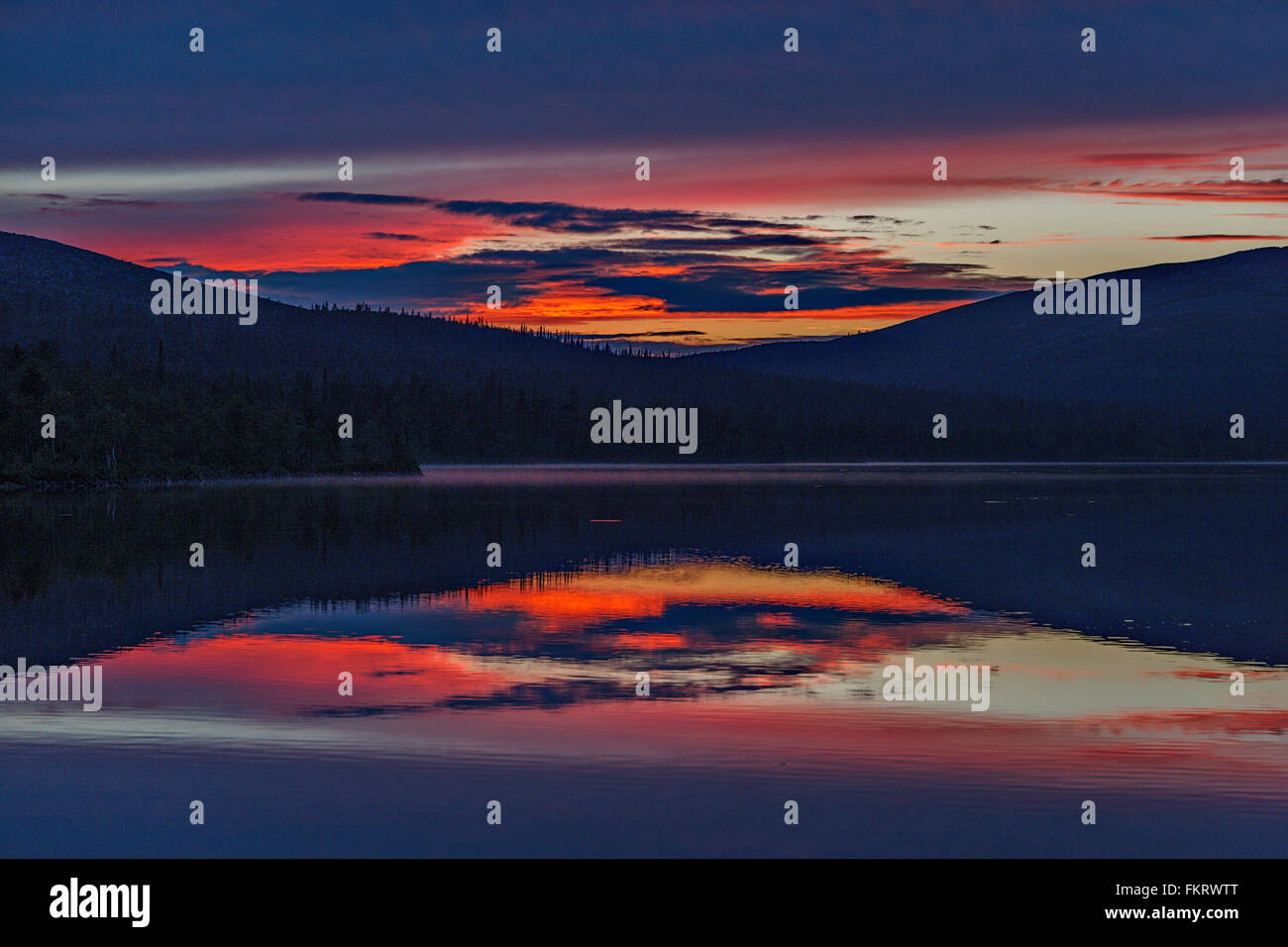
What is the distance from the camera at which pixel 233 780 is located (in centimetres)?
1830

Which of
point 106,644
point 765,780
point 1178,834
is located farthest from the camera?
point 106,644

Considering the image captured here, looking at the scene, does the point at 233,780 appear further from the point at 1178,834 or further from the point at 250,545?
the point at 250,545

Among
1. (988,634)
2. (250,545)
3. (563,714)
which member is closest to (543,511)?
(250,545)

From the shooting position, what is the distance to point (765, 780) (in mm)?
18234

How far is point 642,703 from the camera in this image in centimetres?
2325

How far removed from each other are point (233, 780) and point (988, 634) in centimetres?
1767

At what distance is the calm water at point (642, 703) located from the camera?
53.8 feet

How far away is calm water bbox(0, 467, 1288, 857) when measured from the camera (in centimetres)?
1639
